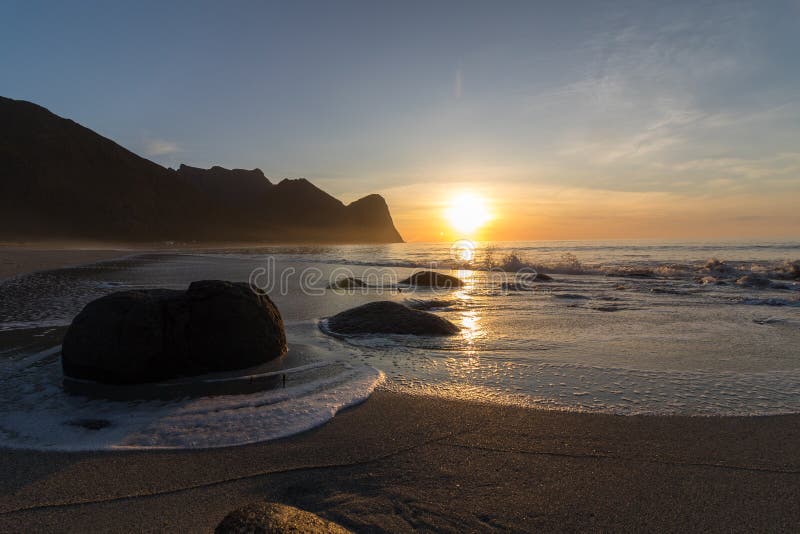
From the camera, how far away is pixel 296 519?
6.10ft

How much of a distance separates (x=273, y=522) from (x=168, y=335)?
3.19 meters

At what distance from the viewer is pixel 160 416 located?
11.0ft

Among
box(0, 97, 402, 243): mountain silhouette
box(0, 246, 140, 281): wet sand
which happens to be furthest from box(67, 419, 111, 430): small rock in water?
box(0, 97, 402, 243): mountain silhouette

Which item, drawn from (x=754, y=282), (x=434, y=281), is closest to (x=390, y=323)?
(x=434, y=281)

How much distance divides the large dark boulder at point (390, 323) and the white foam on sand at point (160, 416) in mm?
2216

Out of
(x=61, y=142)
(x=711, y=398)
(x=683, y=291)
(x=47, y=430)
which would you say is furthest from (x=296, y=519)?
(x=61, y=142)

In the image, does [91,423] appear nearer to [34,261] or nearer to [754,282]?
[754,282]

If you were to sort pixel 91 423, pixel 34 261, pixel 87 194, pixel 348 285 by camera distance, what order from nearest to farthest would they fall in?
pixel 91 423, pixel 348 285, pixel 34 261, pixel 87 194

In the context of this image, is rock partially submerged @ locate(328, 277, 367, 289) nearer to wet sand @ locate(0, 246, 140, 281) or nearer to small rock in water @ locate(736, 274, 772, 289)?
wet sand @ locate(0, 246, 140, 281)

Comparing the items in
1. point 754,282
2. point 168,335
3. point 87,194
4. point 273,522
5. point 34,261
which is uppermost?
point 87,194

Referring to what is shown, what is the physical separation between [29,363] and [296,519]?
4.54 metres

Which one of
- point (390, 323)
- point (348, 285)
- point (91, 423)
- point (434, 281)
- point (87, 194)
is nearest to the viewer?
point (91, 423)

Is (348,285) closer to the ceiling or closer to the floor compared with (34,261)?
closer to the floor

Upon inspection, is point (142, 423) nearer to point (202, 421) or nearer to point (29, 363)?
point (202, 421)
